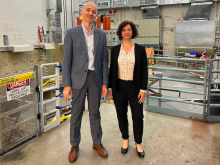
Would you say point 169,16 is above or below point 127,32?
above

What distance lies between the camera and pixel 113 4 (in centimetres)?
888

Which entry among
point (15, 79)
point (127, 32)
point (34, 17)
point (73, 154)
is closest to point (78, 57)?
point (127, 32)

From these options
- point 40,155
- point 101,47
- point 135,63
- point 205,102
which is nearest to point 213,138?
point 205,102

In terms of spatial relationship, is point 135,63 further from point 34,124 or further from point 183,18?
point 183,18

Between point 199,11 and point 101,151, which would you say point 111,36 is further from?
point 199,11

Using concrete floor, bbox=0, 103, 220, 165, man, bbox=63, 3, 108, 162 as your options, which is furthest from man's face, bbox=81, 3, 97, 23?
concrete floor, bbox=0, 103, 220, 165

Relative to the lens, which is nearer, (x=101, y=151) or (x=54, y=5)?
(x=101, y=151)

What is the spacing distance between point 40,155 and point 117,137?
3.09 feet

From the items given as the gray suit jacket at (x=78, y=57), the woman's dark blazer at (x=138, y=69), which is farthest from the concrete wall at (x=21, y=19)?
the woman's dark blazer at (x=138, y=69)

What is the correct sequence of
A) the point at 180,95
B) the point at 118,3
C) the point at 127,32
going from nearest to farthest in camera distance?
1. the point at 127,32
2. the point at 180,95
3. the point at 118,3

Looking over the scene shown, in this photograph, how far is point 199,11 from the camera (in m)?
7.71

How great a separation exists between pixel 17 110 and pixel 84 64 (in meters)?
1.03

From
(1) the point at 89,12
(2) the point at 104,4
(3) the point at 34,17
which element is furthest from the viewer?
(2) the point at 104,4

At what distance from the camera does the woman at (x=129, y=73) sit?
201cm
